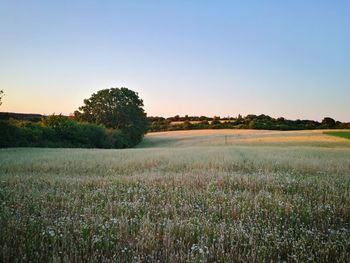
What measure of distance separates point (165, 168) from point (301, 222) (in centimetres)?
916

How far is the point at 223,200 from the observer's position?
7340 mm

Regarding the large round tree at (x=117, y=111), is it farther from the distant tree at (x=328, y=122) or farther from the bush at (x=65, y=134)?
the distant tree at (x=328, y=122)

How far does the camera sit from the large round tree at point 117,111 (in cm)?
5831

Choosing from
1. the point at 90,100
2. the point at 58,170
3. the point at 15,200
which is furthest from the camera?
the point at 90,100

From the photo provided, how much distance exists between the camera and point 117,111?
194 ft

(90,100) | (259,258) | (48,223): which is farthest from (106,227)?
(90,100)

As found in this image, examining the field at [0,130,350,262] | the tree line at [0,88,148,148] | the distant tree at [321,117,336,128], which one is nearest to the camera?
the field at [0,130,350,262]

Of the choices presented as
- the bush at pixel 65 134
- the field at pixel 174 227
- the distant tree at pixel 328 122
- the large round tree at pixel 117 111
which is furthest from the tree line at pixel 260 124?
the field at pixel 174 227

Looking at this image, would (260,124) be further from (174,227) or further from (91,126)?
(174,227)

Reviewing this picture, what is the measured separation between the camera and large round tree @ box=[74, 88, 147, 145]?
191 feet

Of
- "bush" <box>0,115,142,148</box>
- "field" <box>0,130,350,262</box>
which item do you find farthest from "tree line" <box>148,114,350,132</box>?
"field" <box>0,130,350,262</box>

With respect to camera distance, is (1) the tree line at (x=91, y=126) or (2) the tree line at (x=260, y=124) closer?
(1) the tree line at (x=91, y=126)

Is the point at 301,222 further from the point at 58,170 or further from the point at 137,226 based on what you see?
the point at 58,170

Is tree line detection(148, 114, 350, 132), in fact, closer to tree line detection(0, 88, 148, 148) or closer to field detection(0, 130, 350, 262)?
tree line detection(0, 88, 148, 148)
